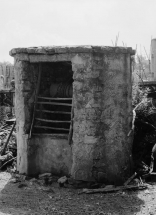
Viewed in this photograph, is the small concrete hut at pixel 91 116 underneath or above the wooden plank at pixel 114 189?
above

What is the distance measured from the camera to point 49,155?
6.98 m

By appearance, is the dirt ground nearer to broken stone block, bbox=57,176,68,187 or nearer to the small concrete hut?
broken stone block, bbox=57,176,68,187

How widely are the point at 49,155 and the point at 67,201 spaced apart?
1.47 m

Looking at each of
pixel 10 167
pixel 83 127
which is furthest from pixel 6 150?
pixel 83 127

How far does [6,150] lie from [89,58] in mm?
3760

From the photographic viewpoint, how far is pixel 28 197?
19.3 ft

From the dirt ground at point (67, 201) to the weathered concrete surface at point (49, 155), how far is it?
476mm

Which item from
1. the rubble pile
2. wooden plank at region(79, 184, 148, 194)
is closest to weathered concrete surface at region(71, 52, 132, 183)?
wooden plank at region(79, 184, 148, 194)

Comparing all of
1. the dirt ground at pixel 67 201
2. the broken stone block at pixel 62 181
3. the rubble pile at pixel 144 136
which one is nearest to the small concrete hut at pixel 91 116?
the broken stone block at pixel 62 181

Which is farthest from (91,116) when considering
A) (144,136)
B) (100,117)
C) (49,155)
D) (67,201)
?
(144,136)

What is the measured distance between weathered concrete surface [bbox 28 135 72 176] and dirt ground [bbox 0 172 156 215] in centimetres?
48

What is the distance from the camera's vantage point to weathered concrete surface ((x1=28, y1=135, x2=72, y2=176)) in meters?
6.77

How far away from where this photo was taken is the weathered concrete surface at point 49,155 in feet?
22.2

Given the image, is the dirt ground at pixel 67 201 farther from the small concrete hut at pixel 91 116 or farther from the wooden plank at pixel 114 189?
the small concrete hut at pixel 91 116
